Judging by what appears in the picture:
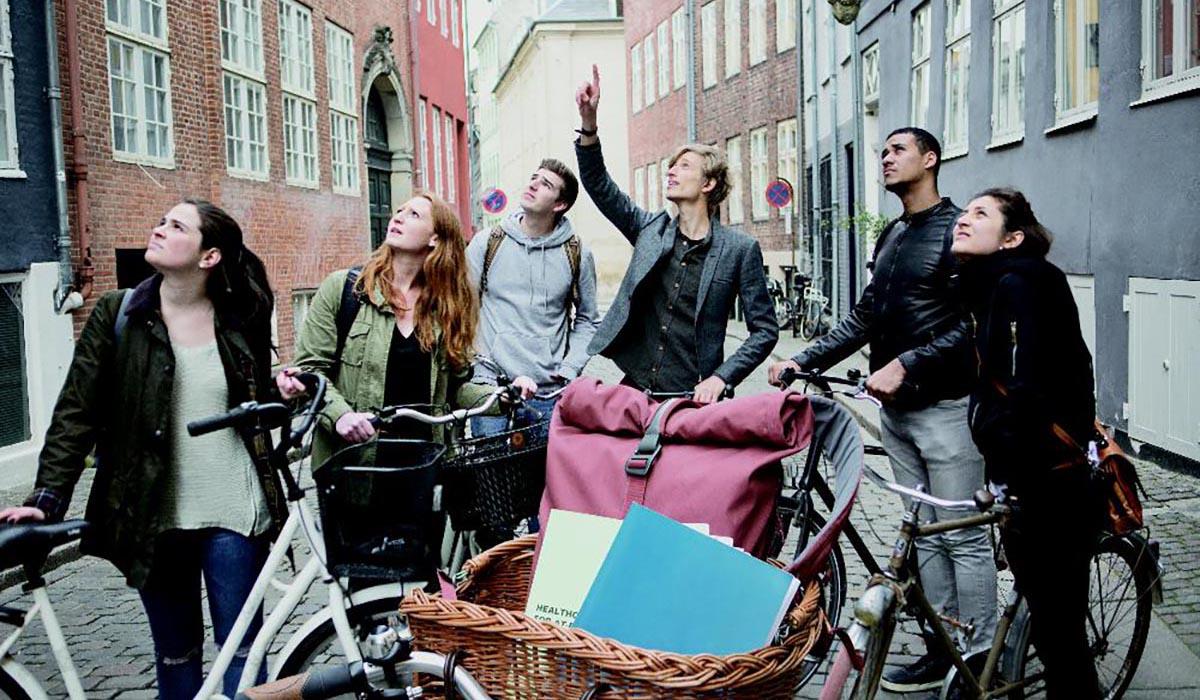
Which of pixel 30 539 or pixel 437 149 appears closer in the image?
pixel 30 539

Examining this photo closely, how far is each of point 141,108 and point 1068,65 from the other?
9065 mm

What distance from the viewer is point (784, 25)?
26047 millimetres

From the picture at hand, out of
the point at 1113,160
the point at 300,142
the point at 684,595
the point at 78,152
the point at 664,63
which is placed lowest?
the point at 684,595

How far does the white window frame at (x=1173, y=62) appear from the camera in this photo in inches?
315

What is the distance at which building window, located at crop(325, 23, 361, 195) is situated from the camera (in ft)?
64.5

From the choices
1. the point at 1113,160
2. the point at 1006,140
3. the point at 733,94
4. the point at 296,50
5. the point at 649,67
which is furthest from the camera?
the point at 649,67

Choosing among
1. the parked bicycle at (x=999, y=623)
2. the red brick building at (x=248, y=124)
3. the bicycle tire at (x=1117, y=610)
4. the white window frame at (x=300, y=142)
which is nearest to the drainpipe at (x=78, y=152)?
the red brick building at (x=248, y=124)

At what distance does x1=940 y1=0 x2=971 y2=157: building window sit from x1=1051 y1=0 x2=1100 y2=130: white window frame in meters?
2.69

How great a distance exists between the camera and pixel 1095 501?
11.6 feet

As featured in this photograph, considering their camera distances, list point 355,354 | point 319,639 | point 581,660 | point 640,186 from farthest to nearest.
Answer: point 640,186, point 355,354, point 319,639, point 581,660

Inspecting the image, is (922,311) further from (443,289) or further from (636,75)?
(636,75)

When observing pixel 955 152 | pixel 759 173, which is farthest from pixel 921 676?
pixel 759 173

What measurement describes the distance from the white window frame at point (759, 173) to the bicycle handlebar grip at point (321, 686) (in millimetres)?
26270

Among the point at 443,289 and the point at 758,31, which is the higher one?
the point at 758,31
